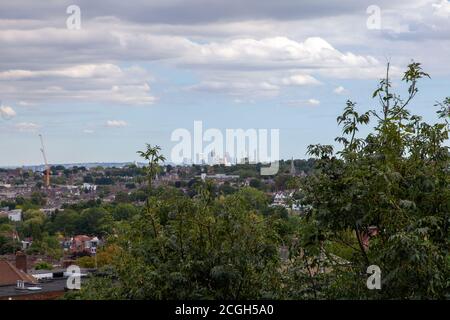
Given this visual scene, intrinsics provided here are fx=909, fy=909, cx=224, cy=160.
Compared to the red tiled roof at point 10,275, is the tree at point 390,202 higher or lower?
higher

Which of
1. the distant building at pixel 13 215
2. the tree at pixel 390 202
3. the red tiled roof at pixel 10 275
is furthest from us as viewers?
the distant building at pixel 13 215

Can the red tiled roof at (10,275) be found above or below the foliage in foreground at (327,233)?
below

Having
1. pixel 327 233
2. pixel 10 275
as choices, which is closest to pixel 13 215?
pixel 10 275

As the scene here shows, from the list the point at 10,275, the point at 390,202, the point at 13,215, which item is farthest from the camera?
the point at 13,215

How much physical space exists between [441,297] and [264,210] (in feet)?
14.3

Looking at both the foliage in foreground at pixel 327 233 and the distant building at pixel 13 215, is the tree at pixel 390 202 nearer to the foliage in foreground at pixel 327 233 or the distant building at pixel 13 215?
the foliage in foreground at pixel 327 233

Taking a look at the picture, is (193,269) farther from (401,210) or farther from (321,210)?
(401,210)

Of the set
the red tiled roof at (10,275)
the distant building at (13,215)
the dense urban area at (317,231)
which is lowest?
the distant building at (13,215)

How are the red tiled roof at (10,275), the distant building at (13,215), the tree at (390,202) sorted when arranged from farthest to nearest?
the distant building at (13,215), the red tiled roof at (10,275), the tree at (390,202)

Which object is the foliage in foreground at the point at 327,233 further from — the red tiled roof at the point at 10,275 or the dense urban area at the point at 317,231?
the red tiled roof at the point at 10,275

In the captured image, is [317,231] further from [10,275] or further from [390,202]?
[10,275]

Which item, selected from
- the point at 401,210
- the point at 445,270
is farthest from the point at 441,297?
the point at 401,210

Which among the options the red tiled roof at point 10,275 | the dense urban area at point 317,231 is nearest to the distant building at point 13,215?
the red tiled roof at point 10,275

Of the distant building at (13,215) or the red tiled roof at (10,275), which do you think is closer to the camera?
the red tiled roof at (10,275)
